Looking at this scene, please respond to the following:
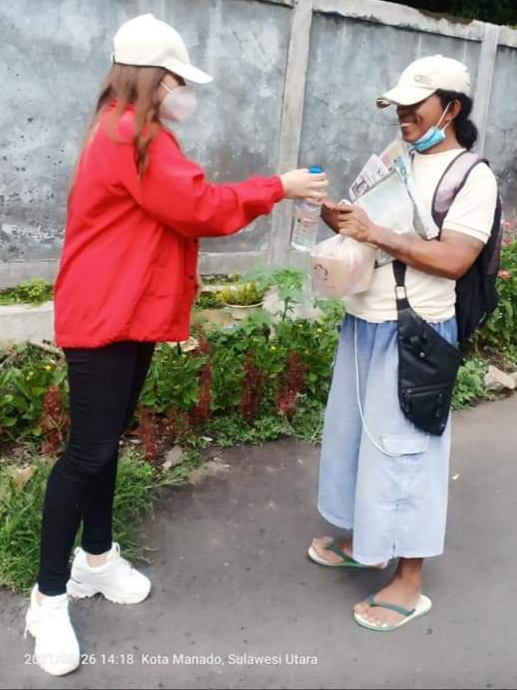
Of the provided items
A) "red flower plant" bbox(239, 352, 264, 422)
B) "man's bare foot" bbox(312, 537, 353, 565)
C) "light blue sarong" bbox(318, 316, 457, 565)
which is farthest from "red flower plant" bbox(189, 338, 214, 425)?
"light blue sarong" bbox(318, 316, 457, 565)

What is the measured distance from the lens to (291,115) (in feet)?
16.3

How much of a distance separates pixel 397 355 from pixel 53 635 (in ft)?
4.63

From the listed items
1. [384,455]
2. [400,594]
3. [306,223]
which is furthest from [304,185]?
[400,594]

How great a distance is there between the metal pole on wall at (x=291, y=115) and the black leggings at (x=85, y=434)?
9.36ft

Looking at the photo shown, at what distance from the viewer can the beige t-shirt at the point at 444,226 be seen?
2.30 metres

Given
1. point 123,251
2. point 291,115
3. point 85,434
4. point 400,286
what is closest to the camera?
point 123,251

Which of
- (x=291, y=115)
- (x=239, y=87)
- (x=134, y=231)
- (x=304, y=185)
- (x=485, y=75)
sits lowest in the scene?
(x=134, y=231)

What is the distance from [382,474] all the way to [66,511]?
3.40 feet

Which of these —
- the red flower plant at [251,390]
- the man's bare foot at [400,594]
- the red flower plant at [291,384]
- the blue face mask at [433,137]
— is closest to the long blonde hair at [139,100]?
the blue face mask at [433,137]

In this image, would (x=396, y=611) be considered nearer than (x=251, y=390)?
Yes

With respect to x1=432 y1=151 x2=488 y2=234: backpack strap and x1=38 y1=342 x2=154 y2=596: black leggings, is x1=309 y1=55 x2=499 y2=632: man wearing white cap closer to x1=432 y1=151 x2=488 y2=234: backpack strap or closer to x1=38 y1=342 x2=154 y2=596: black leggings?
x1=432 y1=151 x2=488 y2=234: backpack strap

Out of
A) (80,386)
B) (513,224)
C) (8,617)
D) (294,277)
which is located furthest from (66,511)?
(513,224)

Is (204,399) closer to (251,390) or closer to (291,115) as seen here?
(251,390)

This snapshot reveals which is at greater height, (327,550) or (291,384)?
(291,384)
